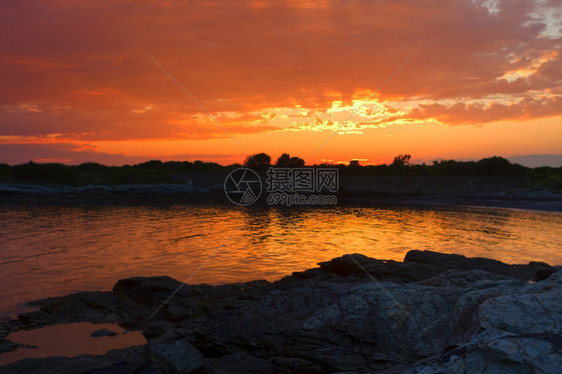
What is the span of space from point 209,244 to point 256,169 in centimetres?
7148

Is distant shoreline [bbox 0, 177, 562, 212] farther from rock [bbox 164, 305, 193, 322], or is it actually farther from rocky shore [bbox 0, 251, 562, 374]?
rocky shore [bbox 0, 251, 562, 374]

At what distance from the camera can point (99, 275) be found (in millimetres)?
16391

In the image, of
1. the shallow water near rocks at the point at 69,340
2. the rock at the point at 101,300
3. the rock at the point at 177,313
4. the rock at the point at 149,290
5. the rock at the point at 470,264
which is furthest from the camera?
the rock at the point at 470,264

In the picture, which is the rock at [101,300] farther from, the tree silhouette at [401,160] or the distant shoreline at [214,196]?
the tree silhouette at [401,160]

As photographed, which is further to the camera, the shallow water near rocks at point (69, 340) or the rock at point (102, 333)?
the rock at point (102, 333)

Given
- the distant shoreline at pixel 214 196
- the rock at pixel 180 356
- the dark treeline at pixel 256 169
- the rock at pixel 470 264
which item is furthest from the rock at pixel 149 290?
the dark treeline at pixel 256 169

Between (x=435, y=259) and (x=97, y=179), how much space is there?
83.3m

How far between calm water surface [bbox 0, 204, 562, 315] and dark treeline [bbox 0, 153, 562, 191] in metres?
45.5

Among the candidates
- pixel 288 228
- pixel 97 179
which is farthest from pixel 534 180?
pixel 97 179

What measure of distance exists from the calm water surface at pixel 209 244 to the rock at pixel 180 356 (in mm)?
6893

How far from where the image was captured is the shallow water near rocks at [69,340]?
9094 millimetres

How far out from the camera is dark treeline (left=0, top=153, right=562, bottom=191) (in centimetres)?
7998

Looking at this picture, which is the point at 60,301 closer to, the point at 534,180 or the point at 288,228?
the point at 288,228

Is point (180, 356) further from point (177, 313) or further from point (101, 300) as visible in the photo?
point (101, 300)
